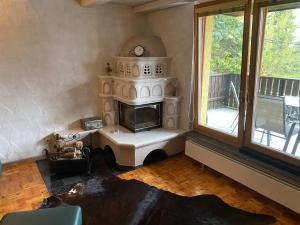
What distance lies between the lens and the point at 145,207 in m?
2.37

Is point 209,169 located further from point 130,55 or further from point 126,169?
point 130,55

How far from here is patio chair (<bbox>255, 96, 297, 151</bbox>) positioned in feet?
8.07

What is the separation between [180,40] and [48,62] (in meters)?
1.81

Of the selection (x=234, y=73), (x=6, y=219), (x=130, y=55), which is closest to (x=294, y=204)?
(x=234, y=73)

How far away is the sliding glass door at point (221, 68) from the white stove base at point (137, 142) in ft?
1.40

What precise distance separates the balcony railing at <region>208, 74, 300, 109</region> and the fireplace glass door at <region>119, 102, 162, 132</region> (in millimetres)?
792

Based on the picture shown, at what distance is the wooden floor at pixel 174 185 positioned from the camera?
2.39m

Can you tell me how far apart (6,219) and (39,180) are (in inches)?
51.1

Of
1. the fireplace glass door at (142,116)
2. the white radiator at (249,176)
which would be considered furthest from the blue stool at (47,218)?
the fireplace glass door at (142,116)

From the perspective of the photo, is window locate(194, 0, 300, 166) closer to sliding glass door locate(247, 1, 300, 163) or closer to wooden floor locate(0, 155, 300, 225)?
sliding glass door locate(247, 1, 300, 163)

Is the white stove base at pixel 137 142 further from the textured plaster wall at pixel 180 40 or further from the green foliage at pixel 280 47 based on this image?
the green foliage at pixel 280 47

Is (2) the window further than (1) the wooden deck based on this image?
No

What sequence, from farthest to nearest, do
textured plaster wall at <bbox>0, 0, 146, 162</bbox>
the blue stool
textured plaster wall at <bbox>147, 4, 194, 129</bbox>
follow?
textured plaster wall at <bbox>147, 4, 194, 129</bbox>
textured plaster wall at <bbox>0, 0, 146, 162</bbox>
the blue stool

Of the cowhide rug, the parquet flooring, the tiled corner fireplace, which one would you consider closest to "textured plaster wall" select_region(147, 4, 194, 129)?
the tiled corner fireplace
